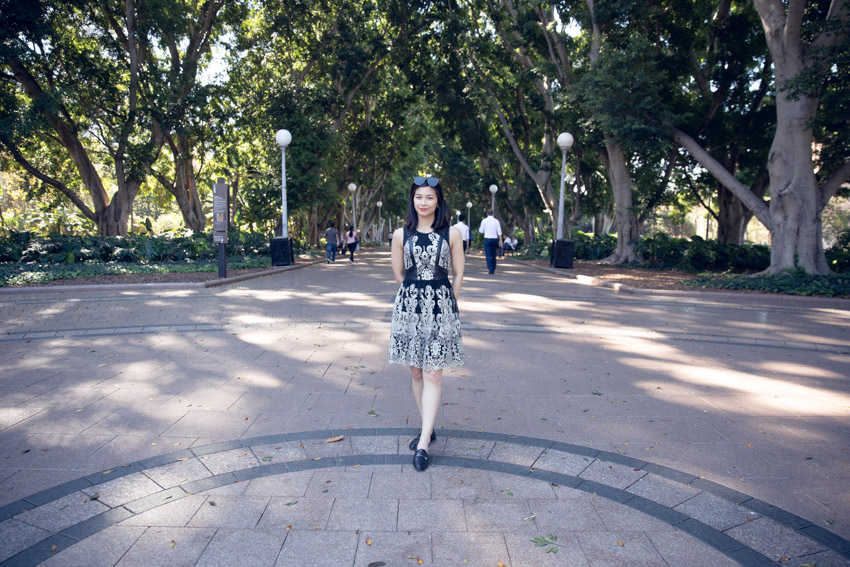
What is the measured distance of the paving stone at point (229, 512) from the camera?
2.73 m

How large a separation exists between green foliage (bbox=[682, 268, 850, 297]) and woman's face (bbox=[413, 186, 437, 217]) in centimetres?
1145

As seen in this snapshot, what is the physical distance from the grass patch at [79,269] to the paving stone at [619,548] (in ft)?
44.4

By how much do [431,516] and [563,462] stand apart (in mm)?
1075

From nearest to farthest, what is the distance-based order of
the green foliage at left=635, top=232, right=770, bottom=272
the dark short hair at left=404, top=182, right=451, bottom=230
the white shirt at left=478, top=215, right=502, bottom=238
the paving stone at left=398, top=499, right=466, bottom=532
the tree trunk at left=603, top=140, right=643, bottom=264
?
the paving stone at left=398, top=499, right=466, bottom=532 < the dark short hair at left=404, top=182, right=451, bottom=230 < the white shirt at left=478, top=215, right=502, bottom=238 < the green foliage at left=635, top=232, right=770, bottom=272 < the tree trunk at left=603, top=140, right=643, bottom=264

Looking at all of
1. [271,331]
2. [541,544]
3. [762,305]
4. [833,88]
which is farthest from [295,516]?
[833,88]

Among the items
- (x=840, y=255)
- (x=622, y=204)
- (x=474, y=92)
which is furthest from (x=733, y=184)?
(x=474, y=92)

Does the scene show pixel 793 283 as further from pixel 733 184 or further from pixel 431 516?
pixel 431 516

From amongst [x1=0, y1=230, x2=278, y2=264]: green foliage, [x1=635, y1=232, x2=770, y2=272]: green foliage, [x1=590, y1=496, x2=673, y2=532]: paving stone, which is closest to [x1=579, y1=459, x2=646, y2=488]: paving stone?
[x1=590, y1=496, x2=673, y2=532]: paving stone

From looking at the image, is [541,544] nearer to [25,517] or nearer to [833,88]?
[25,517]

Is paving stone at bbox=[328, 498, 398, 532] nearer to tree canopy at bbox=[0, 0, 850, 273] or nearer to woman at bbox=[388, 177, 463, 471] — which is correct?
woman at bbox=[388, 177, 463, 471]

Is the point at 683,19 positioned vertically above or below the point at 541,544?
above

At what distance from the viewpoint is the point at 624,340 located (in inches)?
280

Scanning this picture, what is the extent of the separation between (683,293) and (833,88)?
6749mm

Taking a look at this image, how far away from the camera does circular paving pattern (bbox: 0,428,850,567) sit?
2.51 meters
